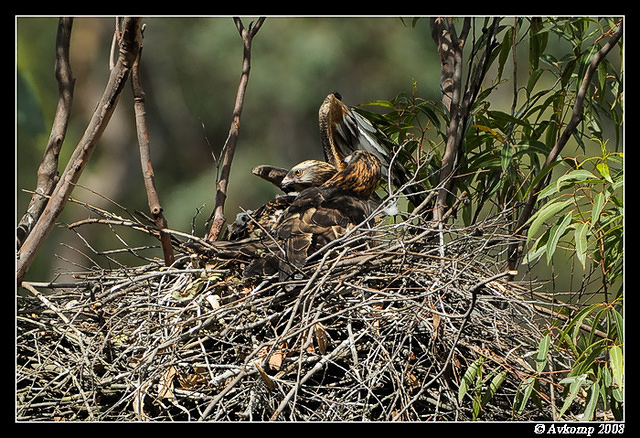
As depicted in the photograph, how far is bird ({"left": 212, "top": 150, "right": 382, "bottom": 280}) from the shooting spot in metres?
2.39

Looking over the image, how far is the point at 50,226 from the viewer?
2.21 meters

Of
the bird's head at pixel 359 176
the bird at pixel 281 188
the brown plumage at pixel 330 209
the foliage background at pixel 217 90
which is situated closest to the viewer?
the brown plumage at pixel 330 209

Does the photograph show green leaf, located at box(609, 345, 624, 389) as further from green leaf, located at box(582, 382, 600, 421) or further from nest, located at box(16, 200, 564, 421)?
nest, located at box(16, 200, 564, 421)

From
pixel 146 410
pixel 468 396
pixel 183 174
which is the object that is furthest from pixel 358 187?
pixel 183 174

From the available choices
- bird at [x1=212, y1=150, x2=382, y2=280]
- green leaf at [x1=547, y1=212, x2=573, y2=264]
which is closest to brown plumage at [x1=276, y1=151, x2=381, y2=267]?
bird at [x1=212, y1=150, x2=382, y2=280]

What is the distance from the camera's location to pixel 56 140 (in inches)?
96.7

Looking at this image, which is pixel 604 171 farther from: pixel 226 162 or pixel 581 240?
pixel 226 162

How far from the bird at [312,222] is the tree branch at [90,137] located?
1.76ft

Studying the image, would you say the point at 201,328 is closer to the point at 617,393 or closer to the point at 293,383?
the point at 293,383

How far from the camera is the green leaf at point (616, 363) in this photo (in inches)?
84.5

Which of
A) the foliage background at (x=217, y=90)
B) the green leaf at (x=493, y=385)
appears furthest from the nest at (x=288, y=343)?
the foliage background at (x=217, y=90)

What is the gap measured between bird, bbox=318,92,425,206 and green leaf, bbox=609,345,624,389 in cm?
121

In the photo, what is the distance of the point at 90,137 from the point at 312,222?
844 millimetres

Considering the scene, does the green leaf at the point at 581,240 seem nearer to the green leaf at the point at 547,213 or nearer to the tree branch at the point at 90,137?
the green leaf at the point at 547,213
